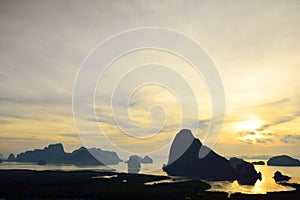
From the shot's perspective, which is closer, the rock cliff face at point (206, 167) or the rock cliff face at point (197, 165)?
the rock cliff face at point (206, 167)

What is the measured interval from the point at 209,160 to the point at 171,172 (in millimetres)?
24873

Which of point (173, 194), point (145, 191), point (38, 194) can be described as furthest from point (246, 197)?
point (38, 194)

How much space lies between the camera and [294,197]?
72750mm

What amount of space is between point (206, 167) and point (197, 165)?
27.0 feet

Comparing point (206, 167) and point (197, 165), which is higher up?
point (197, 165)

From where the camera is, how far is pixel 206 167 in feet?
536

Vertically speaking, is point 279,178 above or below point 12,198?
Result: above

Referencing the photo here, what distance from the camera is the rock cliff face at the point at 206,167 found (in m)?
140

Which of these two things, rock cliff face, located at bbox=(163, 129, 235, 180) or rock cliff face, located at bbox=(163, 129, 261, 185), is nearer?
rock cliff face, located at bbox=(163, 129, 261, 185)

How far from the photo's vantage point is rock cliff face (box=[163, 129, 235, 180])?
153150 millimetres

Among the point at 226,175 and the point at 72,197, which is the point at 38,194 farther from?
the point at 226,175

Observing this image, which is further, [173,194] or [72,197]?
[173,194]

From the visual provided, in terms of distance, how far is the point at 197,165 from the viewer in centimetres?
17038

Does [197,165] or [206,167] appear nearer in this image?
[206,167]
